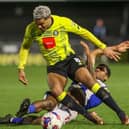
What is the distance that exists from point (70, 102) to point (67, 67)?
2.66 ft

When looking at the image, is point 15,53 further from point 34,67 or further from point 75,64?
point 75,64

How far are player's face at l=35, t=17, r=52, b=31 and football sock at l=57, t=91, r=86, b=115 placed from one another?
1.15 meters

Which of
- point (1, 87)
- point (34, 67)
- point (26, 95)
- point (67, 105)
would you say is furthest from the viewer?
point (34, 67)

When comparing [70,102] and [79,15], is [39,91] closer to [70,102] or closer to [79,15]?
[70,102]

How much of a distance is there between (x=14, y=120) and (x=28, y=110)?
0.29 meters

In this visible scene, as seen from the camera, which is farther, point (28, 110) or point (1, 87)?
point (1, 87)

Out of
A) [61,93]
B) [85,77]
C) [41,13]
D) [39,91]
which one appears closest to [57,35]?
[41,13]

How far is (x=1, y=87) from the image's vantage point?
2022 centimetres

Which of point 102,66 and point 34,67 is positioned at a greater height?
point 102,66

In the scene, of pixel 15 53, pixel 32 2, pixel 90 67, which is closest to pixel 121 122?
pixel 90 67

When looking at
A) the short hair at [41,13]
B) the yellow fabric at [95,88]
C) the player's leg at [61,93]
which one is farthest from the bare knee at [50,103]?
the short hair at [41,13]

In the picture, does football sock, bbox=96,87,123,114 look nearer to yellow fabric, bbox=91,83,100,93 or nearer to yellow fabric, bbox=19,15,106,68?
yellow fabric, bbox=91,83,100,93

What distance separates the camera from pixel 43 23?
37.4ft

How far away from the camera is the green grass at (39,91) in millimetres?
11695
